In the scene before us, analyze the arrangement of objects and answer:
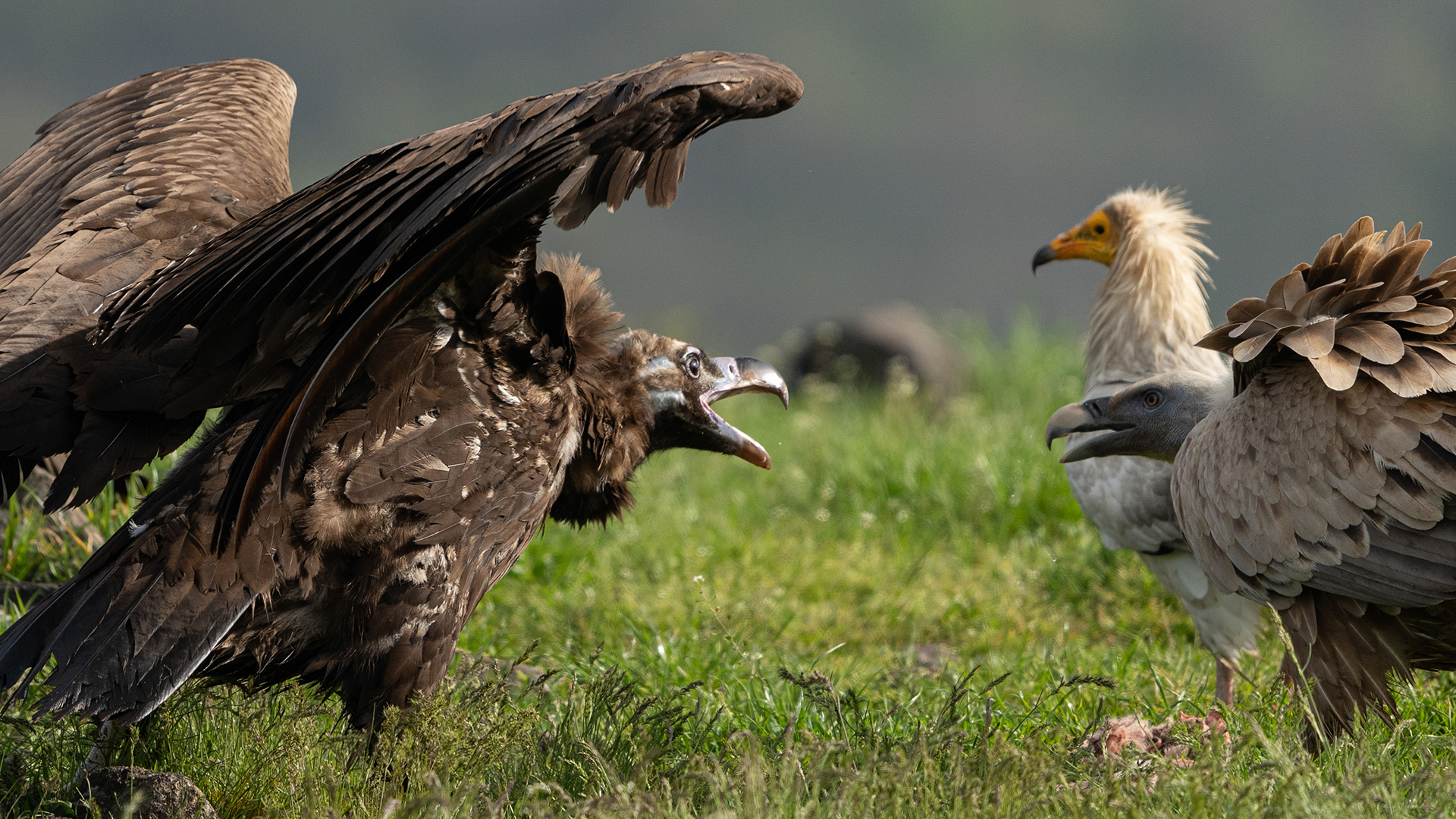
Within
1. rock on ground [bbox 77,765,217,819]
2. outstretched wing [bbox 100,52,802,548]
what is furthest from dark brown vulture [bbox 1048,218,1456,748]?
rock on ground [bbox 77,765,217,819]

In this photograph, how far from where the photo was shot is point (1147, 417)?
405 cm

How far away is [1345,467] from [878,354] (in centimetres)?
772

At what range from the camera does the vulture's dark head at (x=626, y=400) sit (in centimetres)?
321

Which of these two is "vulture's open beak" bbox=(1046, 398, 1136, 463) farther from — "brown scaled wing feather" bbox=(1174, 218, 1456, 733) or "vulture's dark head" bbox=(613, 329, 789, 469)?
"vulture's dark head" bbox=(613, 329, 789, 469)

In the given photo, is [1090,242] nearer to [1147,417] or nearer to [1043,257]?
[1043,257]

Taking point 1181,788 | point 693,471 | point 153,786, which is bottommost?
point 693,471

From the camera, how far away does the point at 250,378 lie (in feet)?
9.02

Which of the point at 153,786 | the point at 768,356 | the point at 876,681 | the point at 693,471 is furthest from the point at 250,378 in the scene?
the point at 768,356

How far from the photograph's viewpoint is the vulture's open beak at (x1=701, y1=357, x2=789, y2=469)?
347 centimetres

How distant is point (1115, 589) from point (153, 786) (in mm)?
3719

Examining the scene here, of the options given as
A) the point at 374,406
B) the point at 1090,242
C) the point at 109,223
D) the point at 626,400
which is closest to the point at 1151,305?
the point at 1090,242

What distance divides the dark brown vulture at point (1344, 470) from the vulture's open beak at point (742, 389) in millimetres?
1173

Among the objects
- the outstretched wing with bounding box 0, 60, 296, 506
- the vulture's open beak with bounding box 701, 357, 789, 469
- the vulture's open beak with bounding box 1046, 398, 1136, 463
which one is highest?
the outstretched wing with bounding box 0, 60, 296, 506

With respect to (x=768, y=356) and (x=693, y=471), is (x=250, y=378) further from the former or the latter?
(x=768, y=356)
